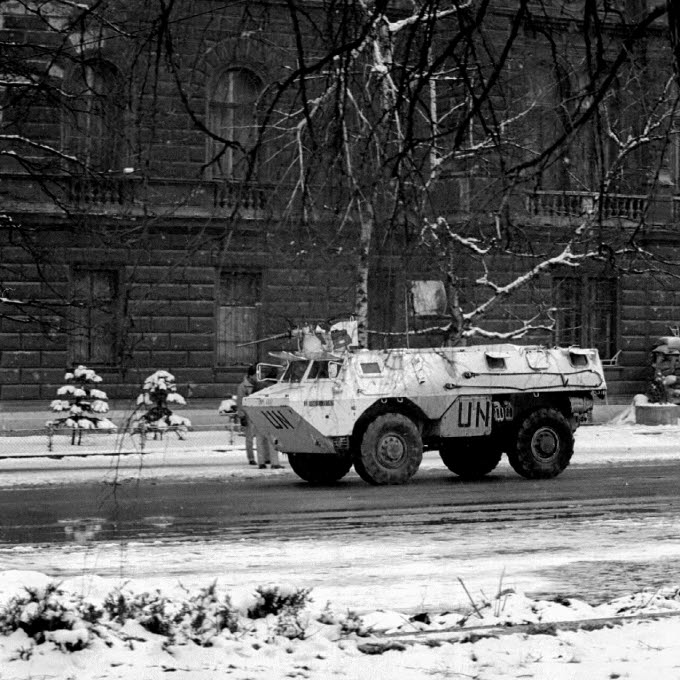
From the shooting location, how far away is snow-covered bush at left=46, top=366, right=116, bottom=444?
88.0 ft

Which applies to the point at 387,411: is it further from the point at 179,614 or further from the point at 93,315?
the point at 179,614

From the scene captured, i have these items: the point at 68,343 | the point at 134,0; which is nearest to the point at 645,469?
the point at 134,0

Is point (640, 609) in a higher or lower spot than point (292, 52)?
lower

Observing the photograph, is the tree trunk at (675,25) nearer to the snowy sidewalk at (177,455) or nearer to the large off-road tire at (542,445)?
the large off-road tire at (542,445)

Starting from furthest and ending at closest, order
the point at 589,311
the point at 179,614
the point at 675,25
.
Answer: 1. the point at 589,311
2. the point at 179,614
3. the point at 675,25

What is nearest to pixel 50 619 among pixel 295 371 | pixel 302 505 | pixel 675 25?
pixel 675 25

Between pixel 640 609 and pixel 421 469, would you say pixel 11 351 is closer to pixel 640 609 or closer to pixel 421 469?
pixel 421 469

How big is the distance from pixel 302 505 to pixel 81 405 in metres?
11.5

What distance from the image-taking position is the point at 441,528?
14.1 meters

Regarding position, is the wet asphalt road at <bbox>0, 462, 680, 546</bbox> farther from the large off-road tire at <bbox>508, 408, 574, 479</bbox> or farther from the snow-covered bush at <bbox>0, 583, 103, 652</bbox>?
the snow-covered bush at <bbox>0, 583, 103, 652</bbox>

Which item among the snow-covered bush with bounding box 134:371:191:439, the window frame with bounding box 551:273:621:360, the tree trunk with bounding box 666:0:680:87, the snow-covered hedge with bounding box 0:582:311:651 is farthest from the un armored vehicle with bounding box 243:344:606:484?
the tree trunk with bounding box 666:0:680:87

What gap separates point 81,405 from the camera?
27.3 meters

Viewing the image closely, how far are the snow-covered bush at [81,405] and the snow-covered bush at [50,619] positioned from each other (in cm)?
1915

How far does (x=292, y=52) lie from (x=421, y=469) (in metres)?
8.07
